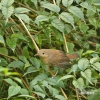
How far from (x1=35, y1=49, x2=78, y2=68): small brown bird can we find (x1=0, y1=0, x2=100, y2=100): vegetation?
0.06 m

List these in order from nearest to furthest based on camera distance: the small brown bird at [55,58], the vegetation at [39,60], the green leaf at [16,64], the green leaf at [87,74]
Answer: the green leaf at [87,74], the vegetation at [39,60], the green leaf at [16,64], the small brown bird at [55,58]

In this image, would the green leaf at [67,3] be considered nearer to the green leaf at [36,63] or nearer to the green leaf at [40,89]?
the green leaf at [36,63]

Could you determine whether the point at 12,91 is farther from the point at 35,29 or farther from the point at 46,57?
the point at 35,29

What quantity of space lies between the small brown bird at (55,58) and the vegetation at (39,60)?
6 centimetres

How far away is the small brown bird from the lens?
402cm

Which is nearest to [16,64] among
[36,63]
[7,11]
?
[36,63]

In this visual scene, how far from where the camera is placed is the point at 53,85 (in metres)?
3.63

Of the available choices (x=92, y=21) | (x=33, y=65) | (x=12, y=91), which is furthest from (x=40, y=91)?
(x=92, y=21)

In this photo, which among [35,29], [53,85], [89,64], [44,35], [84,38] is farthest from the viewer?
[84,38]

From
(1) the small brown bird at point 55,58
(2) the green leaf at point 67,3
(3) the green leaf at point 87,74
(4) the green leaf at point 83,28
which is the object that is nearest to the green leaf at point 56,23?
(2) the green leaf at point 67,3

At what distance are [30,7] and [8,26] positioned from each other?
0.86m

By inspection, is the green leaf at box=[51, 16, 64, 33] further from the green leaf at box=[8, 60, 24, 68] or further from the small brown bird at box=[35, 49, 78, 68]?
the green leaf at box=[8, 60, 24, 68]

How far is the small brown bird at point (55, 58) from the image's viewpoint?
4020 millimetres

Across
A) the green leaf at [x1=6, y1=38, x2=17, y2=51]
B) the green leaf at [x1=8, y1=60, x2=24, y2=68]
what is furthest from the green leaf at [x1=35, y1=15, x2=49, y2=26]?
the green leaf at [x1=8, y1=60, x2=24, y2=68]
